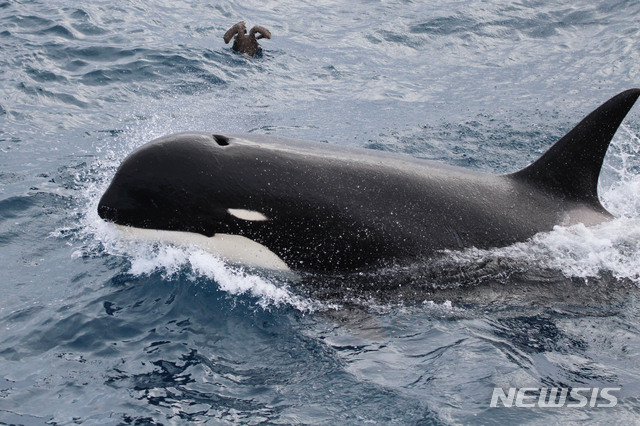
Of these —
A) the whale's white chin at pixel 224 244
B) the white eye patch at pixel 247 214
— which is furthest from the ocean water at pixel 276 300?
the white eye patch at pixel 247 214

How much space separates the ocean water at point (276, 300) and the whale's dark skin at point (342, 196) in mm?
266

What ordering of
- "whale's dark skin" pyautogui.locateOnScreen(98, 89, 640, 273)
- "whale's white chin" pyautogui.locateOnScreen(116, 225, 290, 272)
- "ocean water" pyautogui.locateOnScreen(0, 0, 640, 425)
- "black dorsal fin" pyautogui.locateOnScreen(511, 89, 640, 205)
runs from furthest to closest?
"black dorsal fin" pyautogui.locateOnScreen(511, 89, 640, 205), "whale's white chin" pyautogui.locateOnScreen(116, 225, 290, 272), "whale's dark skin" pyautogui.locateOnScreen(98, 89, 640, 273), "ocean water" pyautogui.locateOnScreen(0, 0, 640, 425)

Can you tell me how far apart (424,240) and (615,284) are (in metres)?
2.46

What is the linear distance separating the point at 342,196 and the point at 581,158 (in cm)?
301

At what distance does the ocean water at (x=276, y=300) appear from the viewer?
6.76m

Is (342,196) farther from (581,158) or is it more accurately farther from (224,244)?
(581,158)

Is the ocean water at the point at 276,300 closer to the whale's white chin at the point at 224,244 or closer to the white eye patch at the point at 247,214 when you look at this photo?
the whale's white chin at the point at 224,244

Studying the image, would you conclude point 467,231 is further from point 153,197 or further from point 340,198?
point 153,197

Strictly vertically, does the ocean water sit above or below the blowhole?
below

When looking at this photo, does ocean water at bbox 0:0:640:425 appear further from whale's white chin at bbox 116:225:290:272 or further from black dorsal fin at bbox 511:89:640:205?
black dorsal fin at bbox 511:89:640:205

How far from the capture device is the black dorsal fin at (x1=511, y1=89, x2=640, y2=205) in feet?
28.0

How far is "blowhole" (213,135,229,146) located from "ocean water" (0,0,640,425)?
4.45ft

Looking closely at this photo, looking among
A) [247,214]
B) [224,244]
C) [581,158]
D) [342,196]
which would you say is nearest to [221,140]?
[247,214]

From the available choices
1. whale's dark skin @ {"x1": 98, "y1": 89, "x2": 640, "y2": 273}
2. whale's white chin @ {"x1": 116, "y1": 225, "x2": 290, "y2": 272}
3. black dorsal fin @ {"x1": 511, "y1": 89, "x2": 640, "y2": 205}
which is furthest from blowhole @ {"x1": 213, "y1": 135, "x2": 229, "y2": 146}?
black dorsal fin @ {"x1": 511, "y1": 89, "x2": 640, "y2": 205}
